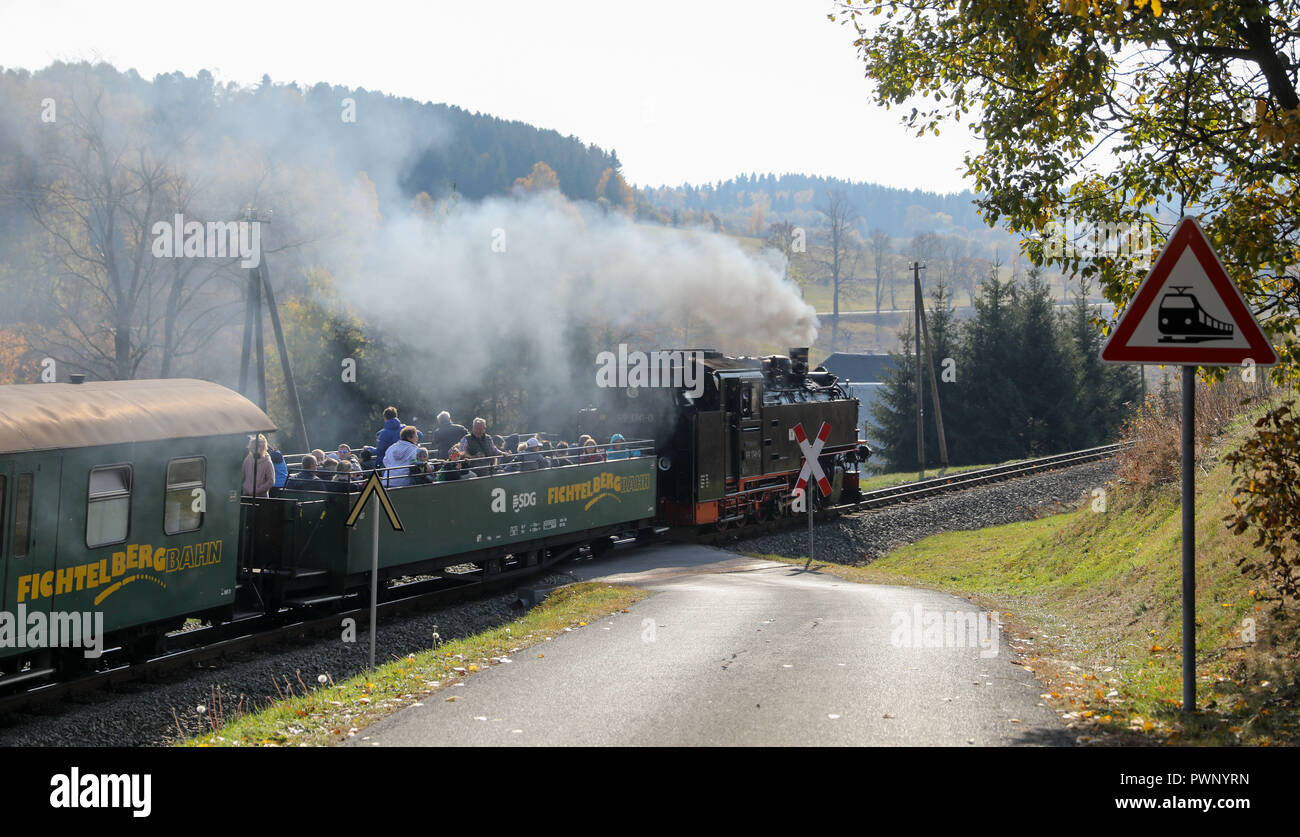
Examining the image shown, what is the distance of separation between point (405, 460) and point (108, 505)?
4.98 meters

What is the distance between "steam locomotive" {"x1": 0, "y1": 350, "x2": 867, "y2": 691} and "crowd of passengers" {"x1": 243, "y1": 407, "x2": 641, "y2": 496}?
0.25 metres

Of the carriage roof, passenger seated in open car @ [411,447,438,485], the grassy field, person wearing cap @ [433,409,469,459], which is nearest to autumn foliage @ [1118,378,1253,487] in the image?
the grassy field

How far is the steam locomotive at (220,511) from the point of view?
31.0ft

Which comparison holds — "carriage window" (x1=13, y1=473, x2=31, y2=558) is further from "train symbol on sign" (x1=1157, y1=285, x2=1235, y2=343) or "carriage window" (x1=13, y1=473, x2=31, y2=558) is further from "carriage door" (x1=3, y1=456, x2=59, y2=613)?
"train symbol on sign" (x1=1157, y1=285, x2=1235, y2=343)

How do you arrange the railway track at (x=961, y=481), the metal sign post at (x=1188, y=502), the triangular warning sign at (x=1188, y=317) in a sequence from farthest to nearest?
the railway track at (x=961, y=481), the metal sign post at (x=1188, y=502), the triangular warning sign at (x=1188, y=317)

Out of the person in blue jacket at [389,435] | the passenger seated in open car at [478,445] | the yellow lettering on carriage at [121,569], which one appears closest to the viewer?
the yellow lettering on carriage at [121,569]

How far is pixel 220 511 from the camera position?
11.6 meters

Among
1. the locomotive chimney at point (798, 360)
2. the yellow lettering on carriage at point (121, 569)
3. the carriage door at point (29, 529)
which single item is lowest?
the yellow lettering on carriage at point (121, 569)

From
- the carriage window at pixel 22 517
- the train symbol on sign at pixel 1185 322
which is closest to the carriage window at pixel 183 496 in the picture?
the carriage window at pixel 22 517

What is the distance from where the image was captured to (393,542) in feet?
45.2

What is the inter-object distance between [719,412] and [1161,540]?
A: 936 centimetres

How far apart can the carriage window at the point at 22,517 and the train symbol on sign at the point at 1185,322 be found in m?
9.18

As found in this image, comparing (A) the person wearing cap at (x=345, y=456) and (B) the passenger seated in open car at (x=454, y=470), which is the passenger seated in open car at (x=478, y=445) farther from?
(A) the person wearing cap at (x=345, y=456)
